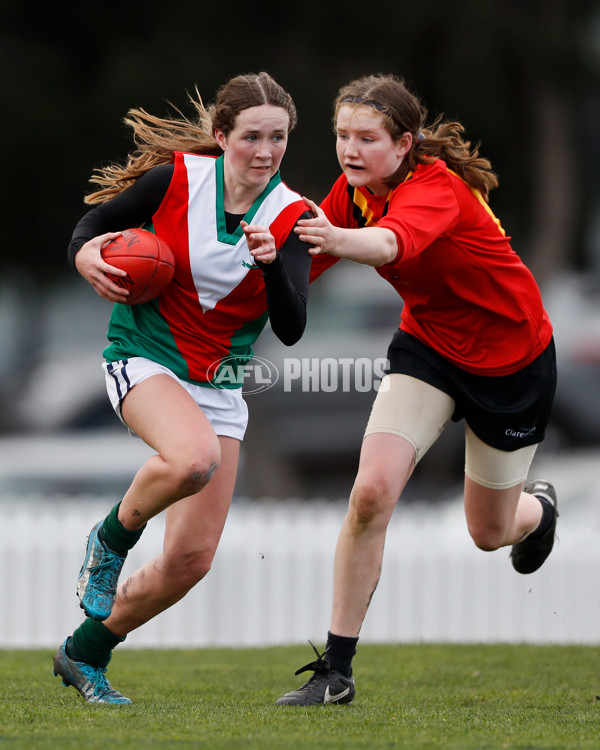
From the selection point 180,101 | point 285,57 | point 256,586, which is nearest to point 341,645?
point 256,586

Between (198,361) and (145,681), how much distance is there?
1.86m

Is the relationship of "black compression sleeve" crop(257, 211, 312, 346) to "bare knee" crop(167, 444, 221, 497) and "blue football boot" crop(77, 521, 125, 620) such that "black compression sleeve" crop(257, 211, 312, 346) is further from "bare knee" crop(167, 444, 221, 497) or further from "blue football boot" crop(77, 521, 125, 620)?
"blue football boot" crop(77, 521, 125, 620)

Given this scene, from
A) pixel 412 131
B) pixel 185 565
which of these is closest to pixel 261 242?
pixel 412 131

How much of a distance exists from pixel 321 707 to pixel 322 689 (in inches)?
4.2

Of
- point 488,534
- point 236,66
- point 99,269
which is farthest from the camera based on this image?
point 236,66

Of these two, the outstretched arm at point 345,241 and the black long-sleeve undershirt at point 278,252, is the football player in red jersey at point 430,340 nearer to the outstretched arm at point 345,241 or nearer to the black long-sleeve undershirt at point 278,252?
the outstretched arm at point 345,241

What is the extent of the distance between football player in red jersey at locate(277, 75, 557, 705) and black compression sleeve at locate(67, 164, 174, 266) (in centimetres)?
70

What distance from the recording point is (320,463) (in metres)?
16.7

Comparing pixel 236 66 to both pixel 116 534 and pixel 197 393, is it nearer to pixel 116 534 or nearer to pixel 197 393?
pixel 197 393

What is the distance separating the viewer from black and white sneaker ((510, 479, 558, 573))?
5.57 m

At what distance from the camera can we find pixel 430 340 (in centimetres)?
484

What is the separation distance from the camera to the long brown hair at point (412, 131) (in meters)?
4.46

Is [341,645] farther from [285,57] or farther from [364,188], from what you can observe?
[285,57]

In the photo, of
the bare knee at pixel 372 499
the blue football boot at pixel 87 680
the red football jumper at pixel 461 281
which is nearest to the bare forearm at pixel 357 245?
the red football jumper at pixel 461 281
